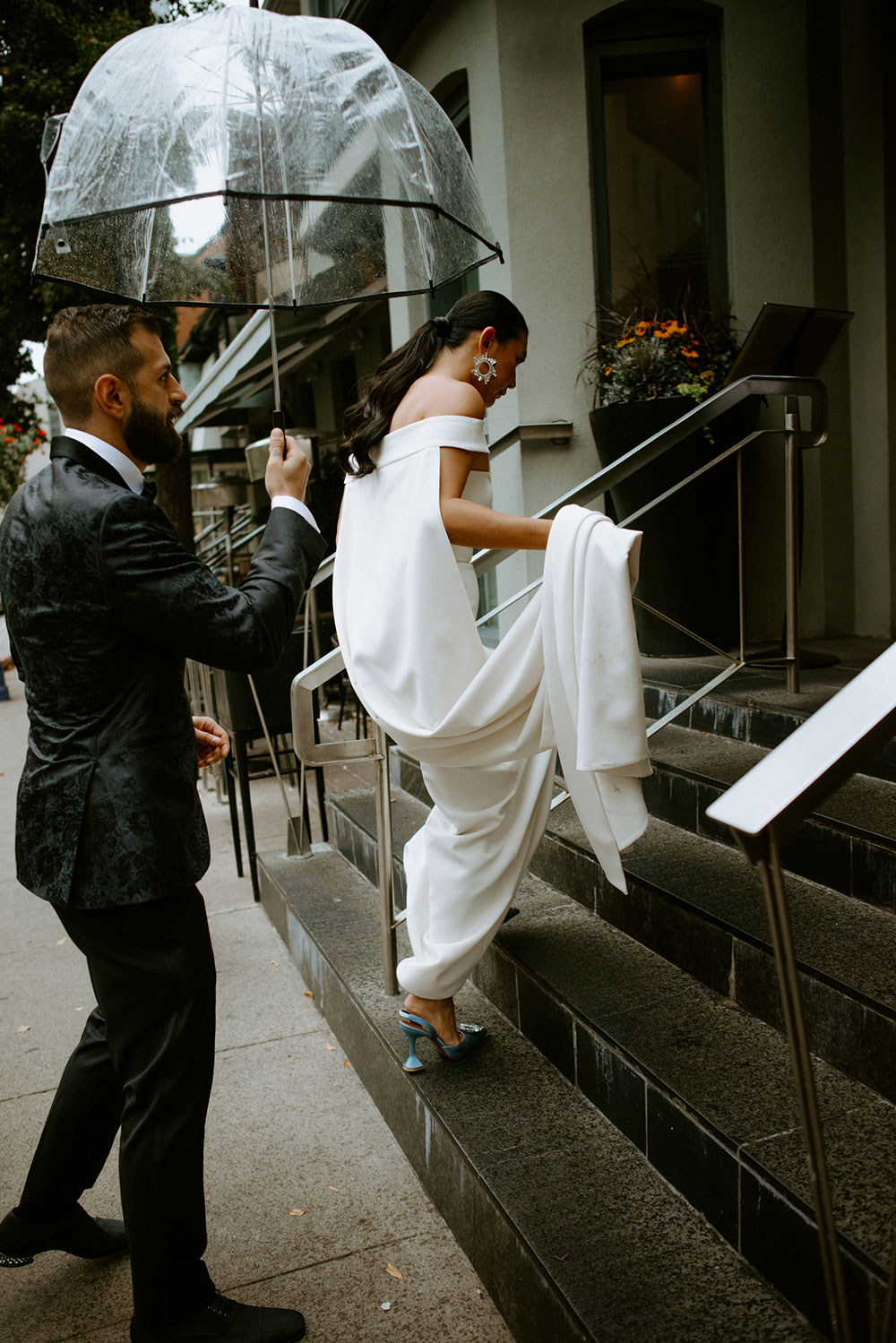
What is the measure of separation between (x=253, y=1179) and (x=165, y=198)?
2.66 m

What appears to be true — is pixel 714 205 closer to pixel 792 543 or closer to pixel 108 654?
pixel 792 543

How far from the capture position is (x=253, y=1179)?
2850 millimetres

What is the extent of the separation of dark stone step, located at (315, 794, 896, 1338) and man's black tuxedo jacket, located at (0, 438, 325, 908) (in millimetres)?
1131

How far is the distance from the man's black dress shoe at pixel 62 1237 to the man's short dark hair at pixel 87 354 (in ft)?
6.23

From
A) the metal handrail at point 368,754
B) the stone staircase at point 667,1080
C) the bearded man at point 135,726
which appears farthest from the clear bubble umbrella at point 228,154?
the stone staircase at point 667,1080

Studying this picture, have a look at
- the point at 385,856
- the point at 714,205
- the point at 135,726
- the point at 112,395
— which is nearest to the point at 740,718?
the point at 385,856

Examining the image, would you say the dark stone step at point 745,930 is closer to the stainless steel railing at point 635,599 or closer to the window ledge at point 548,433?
the stainless steel railing at point 635,599

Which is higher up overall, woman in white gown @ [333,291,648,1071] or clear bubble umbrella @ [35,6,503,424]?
clear bubble umbrella @ [35,6,503,424]

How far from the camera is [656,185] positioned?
5984 mm

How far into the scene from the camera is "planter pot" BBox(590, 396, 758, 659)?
202 inches

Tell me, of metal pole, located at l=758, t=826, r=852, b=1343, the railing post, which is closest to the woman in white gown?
metal pole, located at l=758, t=826, r=852, b=1343

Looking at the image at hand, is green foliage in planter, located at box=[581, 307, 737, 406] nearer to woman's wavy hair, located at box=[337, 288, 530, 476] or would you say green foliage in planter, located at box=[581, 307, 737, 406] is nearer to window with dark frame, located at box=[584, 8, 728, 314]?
window with dark frame, located at box=[584, 8, 728, 314]

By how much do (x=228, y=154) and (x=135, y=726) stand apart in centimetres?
160

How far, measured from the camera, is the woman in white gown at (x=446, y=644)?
98.8 inches
